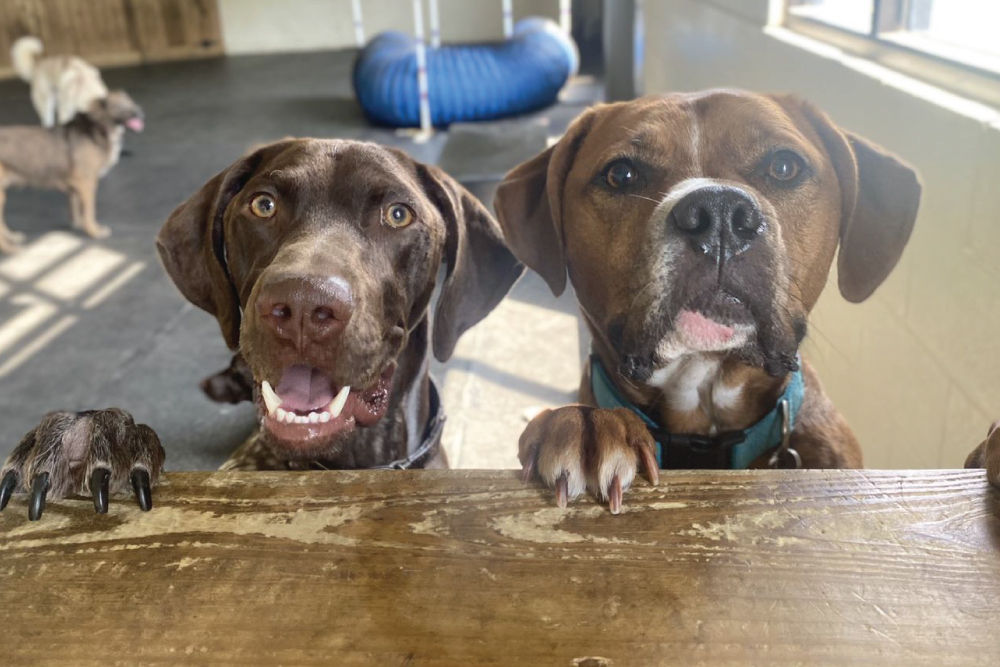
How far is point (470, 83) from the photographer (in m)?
8.58

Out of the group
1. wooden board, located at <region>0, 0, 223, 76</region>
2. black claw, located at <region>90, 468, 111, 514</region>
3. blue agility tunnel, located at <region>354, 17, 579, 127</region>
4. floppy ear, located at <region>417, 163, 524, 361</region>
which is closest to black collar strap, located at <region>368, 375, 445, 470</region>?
floppy ear, located at <region>417, 163, 524, 361</region>

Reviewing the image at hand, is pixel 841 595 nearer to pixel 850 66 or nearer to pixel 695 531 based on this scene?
pixel 695 531

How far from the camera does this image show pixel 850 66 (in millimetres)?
2609

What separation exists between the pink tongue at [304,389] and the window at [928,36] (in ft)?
5.36

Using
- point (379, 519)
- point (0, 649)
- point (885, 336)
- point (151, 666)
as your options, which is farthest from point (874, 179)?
point (0, 649)

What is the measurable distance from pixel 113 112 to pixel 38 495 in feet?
21.8

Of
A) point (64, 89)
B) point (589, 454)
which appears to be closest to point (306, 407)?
point (589, 454)

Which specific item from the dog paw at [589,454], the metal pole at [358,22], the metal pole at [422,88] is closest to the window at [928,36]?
the dog paw at [589,454]

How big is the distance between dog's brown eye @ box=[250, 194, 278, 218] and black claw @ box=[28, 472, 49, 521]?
778mm

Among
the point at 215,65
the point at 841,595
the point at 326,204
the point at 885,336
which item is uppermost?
the point at 326,204

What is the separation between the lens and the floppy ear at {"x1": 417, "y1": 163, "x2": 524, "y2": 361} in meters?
2.14

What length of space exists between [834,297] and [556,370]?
5.48ft

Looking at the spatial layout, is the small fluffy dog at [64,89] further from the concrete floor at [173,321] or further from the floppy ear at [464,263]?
the floppy ear at [464,263]

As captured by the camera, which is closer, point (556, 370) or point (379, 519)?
point (379, 519)
